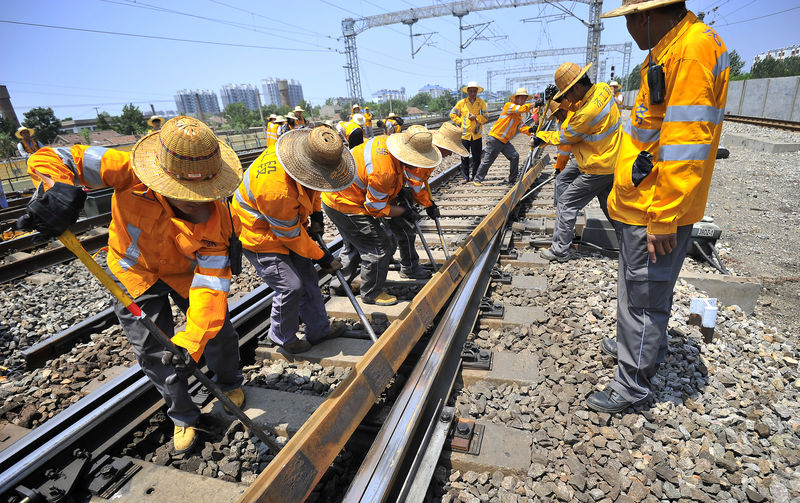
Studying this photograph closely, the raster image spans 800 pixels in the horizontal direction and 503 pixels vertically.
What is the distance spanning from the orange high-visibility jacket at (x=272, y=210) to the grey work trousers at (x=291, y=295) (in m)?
0.10

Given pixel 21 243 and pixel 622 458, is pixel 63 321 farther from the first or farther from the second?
pixel 622 458

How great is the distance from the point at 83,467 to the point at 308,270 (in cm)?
185

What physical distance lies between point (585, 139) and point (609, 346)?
2386 mm

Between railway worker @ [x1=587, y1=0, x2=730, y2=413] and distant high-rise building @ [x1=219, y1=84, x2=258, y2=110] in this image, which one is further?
distant high-rise building @ [x1=219, y1=84, x2=258, y2=110]

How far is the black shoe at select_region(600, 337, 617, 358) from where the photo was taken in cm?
290

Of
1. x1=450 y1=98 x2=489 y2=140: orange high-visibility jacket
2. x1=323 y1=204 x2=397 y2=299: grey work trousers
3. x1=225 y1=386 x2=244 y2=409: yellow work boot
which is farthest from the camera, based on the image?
x1=450 y1=98 x2=489 y2=140: orange high-visibility jacket

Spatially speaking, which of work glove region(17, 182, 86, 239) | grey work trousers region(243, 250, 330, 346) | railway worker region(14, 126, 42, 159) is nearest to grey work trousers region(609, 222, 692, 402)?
grey work trousers region(243, 250, 330, 346)

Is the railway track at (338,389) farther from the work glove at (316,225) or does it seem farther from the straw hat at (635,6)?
the straw hat at (635,6)

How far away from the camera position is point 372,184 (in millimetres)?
3758

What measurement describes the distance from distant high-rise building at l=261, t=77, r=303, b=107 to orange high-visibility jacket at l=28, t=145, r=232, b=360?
82.7m

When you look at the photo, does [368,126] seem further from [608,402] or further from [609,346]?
[608,402]

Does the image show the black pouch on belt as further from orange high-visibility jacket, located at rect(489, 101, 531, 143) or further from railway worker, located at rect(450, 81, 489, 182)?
railway worker, located at rect(450, 81, 489, 182)

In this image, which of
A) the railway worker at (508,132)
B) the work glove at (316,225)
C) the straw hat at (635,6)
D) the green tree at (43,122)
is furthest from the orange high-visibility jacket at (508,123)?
the green tree at (43,122)

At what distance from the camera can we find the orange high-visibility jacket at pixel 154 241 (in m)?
2.23
